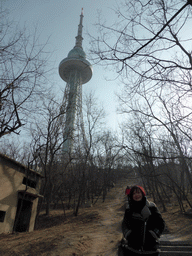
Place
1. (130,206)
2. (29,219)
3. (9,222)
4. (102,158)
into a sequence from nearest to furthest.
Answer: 1. (130,206)
2. (9,222)
3. (29,219)
4. (102,158)

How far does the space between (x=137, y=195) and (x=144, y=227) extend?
0.46m

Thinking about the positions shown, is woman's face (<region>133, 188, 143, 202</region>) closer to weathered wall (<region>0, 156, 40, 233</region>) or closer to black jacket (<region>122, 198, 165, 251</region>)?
black jacket (<region>122, 198, 165, 251</region>)

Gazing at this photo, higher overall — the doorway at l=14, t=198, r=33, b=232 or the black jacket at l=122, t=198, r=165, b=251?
the black jacket at l=122, t=198, r=165, b=251

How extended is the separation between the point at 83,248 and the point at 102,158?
1498 cm

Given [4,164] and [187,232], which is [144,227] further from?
[4,164]

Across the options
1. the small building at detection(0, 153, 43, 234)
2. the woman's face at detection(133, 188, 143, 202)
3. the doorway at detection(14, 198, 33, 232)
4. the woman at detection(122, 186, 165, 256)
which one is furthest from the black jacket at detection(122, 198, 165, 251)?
the doorway at detection(14, 198, 33, 232)

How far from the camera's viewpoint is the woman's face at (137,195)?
2.84 meters

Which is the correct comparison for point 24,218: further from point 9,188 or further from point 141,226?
point 141,226

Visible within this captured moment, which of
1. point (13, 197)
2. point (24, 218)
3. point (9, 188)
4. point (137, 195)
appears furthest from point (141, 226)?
point (24, 218)

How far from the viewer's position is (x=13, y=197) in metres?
8.82

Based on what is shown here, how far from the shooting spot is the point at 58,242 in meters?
5.72

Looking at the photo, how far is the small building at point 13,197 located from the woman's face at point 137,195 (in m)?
7.34

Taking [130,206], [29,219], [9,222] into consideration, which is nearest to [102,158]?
[29,219]

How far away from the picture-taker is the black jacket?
8.41 feet
